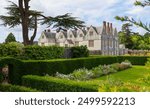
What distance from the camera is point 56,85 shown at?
13359mm

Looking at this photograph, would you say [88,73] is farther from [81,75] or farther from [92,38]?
[92,38]

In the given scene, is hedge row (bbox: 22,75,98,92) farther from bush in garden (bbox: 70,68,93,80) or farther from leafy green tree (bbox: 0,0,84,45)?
leafy green tree (bbox: 0,0,84,45)

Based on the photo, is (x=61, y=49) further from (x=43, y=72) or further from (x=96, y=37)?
(x=96, y=37)

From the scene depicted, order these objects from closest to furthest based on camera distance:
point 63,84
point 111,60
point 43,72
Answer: point 63,84, point 43,72, point 111,60

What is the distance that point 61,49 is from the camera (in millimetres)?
29469

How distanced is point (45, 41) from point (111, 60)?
38703mm

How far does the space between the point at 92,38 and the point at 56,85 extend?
48568 mm

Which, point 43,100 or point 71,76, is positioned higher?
point 43,100

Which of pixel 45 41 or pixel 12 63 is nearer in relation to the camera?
pixel 12 63

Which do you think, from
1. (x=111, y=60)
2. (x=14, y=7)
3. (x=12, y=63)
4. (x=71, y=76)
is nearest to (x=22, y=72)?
(x=12, y=63)

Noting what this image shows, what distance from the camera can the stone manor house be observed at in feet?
201

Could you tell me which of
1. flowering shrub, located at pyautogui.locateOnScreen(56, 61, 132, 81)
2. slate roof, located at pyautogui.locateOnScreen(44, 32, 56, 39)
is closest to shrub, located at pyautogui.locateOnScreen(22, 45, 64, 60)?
flowering shrub, located at pyautogui.locateOnScreen(56, 61, 132, 81)

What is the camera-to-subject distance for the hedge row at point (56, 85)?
11782 mm

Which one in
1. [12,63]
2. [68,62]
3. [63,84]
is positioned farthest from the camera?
[68,62]
